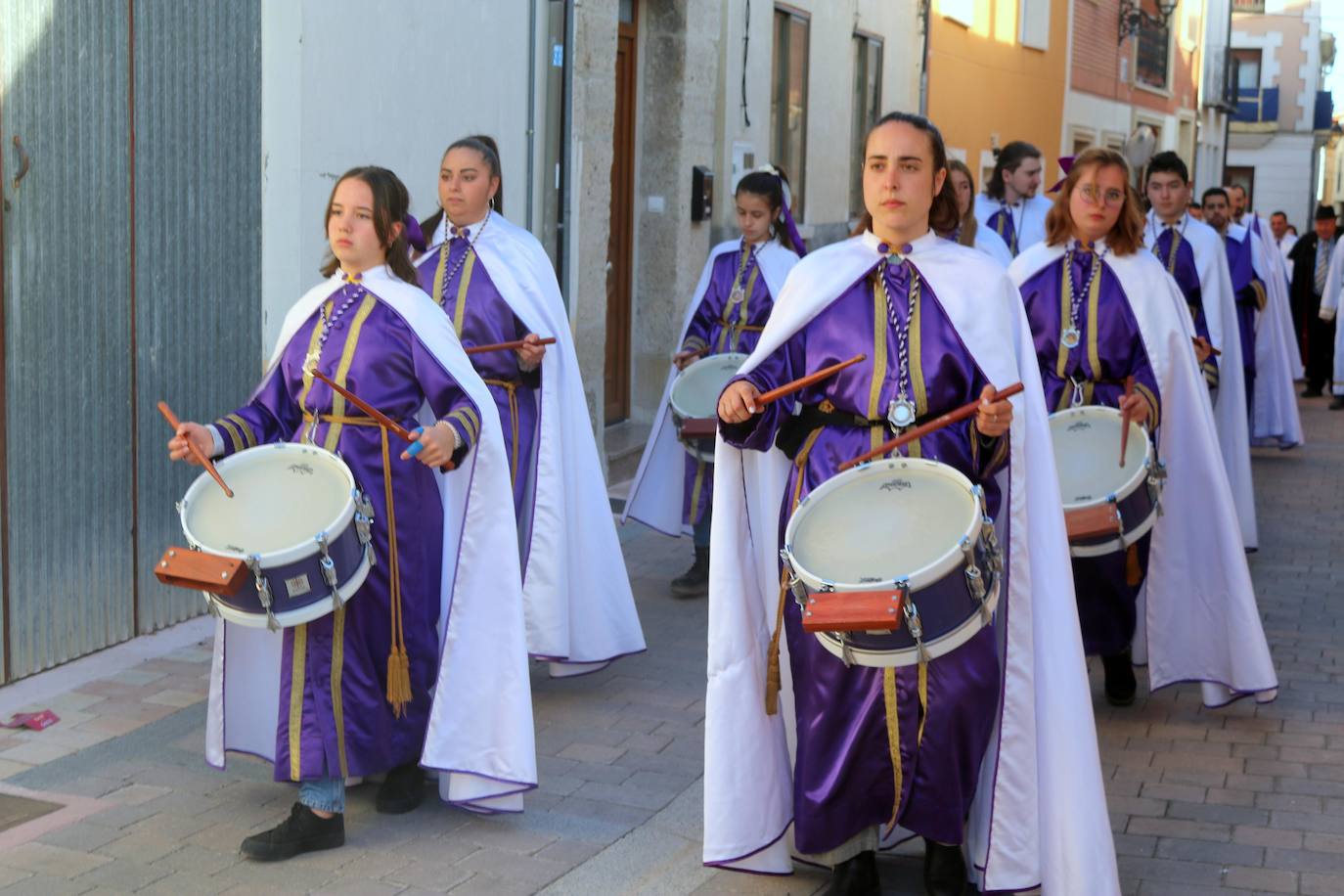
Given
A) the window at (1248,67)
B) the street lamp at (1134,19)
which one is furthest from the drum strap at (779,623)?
the window at (1248,67)

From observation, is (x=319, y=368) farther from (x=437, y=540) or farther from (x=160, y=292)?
(x=160, y=292)

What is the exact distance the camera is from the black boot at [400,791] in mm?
5258

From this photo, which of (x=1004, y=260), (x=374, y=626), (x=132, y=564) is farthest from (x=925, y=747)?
(x=1004, y=260)

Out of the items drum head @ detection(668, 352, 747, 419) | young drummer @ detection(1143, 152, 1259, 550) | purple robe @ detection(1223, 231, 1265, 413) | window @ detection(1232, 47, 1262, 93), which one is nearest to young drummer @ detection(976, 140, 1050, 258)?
young drummer @ detection(1143, 152, 1259, 550)

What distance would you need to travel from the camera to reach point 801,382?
4.40m

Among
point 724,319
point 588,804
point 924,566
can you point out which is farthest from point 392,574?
point 724,319

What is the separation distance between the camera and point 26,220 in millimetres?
6250

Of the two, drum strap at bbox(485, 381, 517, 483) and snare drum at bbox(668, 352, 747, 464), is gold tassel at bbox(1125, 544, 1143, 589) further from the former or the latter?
drum strap at bbox(485, 381, 517, 483)

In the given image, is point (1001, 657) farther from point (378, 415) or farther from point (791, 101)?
point (791, 101)

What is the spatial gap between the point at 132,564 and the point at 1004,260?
13.5ft

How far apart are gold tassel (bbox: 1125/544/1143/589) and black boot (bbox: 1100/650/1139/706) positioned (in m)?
0.35

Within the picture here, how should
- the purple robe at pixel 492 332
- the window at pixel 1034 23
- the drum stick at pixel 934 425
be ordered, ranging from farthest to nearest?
1. the window at pixel 1034 23
2. the purple robe at pixel 492 332
3. the drum stick at pixel 934 425

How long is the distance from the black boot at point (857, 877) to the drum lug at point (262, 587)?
147 cm

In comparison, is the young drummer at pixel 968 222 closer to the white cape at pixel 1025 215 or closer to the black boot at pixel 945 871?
the white cape at pixel 1025 215
